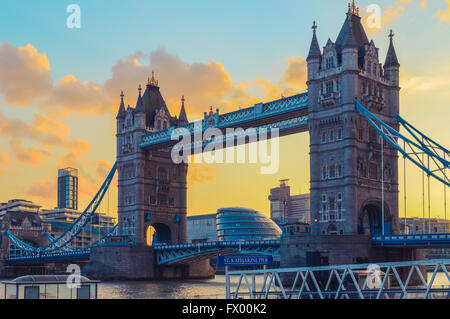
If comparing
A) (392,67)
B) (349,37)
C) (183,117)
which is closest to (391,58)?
(392,67)

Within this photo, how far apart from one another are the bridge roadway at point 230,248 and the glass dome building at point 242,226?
55.0m

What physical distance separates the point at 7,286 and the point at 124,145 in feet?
298

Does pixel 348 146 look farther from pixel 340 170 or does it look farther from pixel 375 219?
pixel 375 219

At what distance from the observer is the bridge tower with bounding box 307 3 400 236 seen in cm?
8556

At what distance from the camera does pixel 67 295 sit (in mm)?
35281

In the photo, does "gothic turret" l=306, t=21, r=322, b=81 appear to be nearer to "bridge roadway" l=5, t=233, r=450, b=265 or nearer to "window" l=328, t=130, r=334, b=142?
"window" l=328, t=130, r=334, b=142

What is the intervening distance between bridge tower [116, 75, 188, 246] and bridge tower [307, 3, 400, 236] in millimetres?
40034

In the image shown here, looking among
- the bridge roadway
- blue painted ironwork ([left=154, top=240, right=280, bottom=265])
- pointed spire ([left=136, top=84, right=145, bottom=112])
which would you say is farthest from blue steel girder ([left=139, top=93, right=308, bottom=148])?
the bridge roadway

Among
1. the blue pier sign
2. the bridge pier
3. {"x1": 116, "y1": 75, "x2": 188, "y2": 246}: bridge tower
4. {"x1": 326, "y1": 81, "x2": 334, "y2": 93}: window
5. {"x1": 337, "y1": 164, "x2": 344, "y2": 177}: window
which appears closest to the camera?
the blue pier sign

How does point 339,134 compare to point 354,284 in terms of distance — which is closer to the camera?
point 354,284

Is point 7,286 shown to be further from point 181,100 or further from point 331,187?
point 181,100

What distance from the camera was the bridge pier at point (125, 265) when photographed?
381 feet

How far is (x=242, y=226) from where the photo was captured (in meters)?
183

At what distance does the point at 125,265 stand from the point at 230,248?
22899 mm
